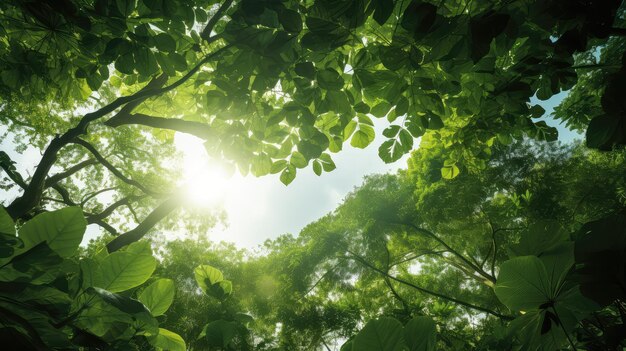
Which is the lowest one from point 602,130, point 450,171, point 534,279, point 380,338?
point 380,338

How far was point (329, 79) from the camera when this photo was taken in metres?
1.21

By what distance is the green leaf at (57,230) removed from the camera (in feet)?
1.79

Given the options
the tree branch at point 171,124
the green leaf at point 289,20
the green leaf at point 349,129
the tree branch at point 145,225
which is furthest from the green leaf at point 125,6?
the tree branch at point 145,225

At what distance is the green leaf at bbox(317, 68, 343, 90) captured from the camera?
1204 millimetres

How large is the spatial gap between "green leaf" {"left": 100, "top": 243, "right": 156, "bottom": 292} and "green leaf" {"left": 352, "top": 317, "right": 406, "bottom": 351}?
0.43 m

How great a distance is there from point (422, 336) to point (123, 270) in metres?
0.57

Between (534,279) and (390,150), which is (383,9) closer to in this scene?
(534,279)

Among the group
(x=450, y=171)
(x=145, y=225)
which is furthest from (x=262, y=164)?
(x=145, y=225)

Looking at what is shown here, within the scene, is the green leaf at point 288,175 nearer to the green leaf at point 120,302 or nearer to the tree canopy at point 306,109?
the tree canopy at point 306,109

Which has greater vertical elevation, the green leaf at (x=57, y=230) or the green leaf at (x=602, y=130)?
the green leaf at (x=602, y=130)

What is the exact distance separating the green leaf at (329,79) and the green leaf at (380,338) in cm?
95

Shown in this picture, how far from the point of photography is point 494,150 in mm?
9156

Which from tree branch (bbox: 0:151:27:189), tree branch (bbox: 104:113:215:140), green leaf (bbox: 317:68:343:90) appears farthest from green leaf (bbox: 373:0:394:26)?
tree branch (bbox: 0:151:27:189)

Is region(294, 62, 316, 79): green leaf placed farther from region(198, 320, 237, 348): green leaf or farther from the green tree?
the green tree
